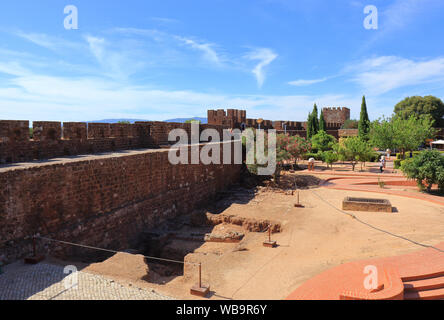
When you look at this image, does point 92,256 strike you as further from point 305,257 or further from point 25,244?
point 305,257

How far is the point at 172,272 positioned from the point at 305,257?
133 inches

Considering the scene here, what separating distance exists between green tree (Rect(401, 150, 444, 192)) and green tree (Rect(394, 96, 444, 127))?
3900 centimetres

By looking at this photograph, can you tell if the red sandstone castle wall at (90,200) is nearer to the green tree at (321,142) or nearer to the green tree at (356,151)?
the green tree at (356,151)

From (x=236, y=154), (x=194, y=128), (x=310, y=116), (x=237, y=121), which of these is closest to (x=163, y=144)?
(x=194, y=128)

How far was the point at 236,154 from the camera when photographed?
18156mm

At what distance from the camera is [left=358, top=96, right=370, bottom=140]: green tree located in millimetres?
35956

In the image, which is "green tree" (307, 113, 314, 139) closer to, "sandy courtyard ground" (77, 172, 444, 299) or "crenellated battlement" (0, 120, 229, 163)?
"sandy courtyard ground" (77, 172, 444, 299)

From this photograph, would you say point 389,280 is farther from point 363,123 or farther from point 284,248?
point 363,123

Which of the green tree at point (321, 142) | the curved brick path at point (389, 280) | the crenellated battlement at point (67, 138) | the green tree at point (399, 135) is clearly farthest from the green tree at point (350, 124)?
the curved brick path at point (389, 280)

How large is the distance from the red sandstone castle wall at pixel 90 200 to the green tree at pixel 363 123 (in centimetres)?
2914

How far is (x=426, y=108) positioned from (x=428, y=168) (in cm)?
4260

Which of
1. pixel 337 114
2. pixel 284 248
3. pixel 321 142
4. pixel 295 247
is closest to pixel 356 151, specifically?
pixel 321 142

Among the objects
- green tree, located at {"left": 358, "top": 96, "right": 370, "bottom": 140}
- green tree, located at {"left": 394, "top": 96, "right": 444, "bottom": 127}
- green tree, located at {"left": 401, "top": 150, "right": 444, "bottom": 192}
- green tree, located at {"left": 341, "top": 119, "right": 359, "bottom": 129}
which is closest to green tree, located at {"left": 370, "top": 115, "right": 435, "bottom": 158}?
green tree, located at {"left": 358, "top": 96, "right": 370, "bottom": 140}
